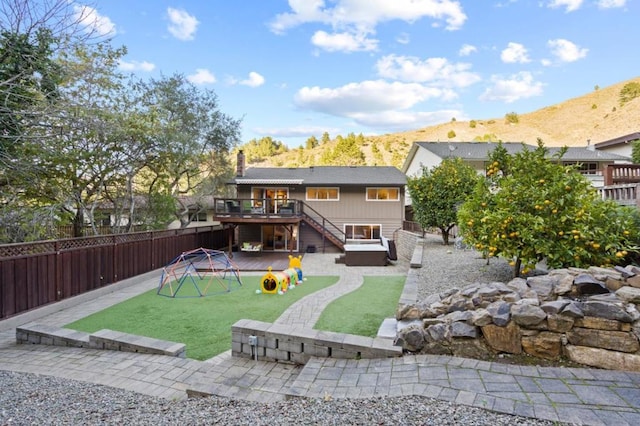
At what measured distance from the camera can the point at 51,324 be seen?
261 inches

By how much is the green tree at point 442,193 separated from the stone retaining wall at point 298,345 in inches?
405

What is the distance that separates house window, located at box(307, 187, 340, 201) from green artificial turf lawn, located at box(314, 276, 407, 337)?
10949 millimetres

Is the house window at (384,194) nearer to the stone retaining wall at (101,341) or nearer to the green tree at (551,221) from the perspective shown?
the green tree at (551,221)

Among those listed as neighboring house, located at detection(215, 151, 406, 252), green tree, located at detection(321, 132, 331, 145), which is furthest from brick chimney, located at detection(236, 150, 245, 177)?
green tree, located at detection(321, 132, 331, 145)

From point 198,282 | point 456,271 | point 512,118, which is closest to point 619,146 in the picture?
point 456,271

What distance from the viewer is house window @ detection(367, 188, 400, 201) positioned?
65.6ft

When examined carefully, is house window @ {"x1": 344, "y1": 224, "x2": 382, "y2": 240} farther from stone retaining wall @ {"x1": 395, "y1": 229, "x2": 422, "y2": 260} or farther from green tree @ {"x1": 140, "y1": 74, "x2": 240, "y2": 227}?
green tree @ {"x1": 140, "y1": 74, "x2": 240, "y2": 227}

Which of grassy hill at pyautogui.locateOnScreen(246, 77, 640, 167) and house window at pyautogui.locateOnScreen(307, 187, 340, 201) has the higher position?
grassy hill at pyautogui.locateOnScreen(246, 77, 640, 167)

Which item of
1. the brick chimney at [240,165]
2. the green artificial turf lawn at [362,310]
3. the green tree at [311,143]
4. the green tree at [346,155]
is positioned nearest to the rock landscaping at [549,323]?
the green artificial turf lawn at [362,310]

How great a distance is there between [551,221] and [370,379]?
446 cm

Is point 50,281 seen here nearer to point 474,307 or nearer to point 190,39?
point 474,307

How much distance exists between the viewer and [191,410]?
2.98 m

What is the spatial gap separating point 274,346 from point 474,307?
2.66 meters

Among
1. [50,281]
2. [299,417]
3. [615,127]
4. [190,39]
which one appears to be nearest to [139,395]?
[299,417]
